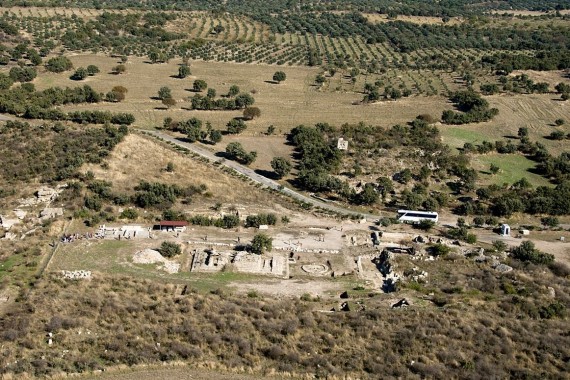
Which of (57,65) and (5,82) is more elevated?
(57,65)

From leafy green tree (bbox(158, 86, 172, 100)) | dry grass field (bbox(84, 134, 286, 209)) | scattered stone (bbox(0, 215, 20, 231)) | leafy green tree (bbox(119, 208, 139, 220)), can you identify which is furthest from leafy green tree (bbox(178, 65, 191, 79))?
scattered stone (bbox(0, 215, 20, 231))

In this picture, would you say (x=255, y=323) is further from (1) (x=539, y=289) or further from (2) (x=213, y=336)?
(1) (x=539, y=289)

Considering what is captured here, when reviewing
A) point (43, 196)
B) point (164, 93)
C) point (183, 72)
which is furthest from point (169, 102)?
point (43, 196)

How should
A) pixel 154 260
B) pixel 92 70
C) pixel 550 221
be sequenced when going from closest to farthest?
1. pixel 154 260
2. pixel 550 221
3. pixel 92 70

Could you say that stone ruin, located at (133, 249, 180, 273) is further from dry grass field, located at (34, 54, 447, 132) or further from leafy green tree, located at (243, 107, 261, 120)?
leafy green tree, located at (243, 107, 261, 120)

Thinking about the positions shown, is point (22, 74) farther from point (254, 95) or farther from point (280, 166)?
point (280, 166)

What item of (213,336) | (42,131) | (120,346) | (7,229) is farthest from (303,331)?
(42,131)
